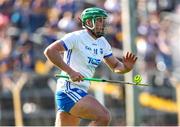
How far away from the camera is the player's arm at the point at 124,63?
930 cm

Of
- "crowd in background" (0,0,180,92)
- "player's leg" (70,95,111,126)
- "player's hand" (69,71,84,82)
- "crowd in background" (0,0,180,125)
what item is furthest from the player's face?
"crowd in background" (0,0,180,92)

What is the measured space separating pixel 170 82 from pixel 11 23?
3.30 metres

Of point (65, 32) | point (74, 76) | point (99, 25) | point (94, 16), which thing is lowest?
point (74, 76)

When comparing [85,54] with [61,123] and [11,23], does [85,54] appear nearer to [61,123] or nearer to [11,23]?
[61,123]

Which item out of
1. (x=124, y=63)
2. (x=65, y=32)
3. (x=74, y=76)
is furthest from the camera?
(x=65, y=32)

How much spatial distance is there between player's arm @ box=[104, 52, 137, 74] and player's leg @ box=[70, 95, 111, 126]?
626 millimetres

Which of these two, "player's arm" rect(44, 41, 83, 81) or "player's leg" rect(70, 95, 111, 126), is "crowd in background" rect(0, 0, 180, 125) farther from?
"player's arm" rect(44, 41, 83, 81)

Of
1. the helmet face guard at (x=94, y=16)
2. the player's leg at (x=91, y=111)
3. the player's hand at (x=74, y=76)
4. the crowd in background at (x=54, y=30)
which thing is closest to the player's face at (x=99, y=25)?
the helmet face guard at (x=94, y=16)

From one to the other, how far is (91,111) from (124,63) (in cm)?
81

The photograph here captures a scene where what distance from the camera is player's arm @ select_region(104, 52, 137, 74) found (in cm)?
930

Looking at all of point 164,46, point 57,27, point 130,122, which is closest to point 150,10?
point 164,46

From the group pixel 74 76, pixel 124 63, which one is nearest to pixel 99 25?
pixel 124 63

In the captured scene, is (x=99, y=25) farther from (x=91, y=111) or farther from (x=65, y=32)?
(x=65, y=32)

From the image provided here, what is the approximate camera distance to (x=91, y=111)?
8.88 m
